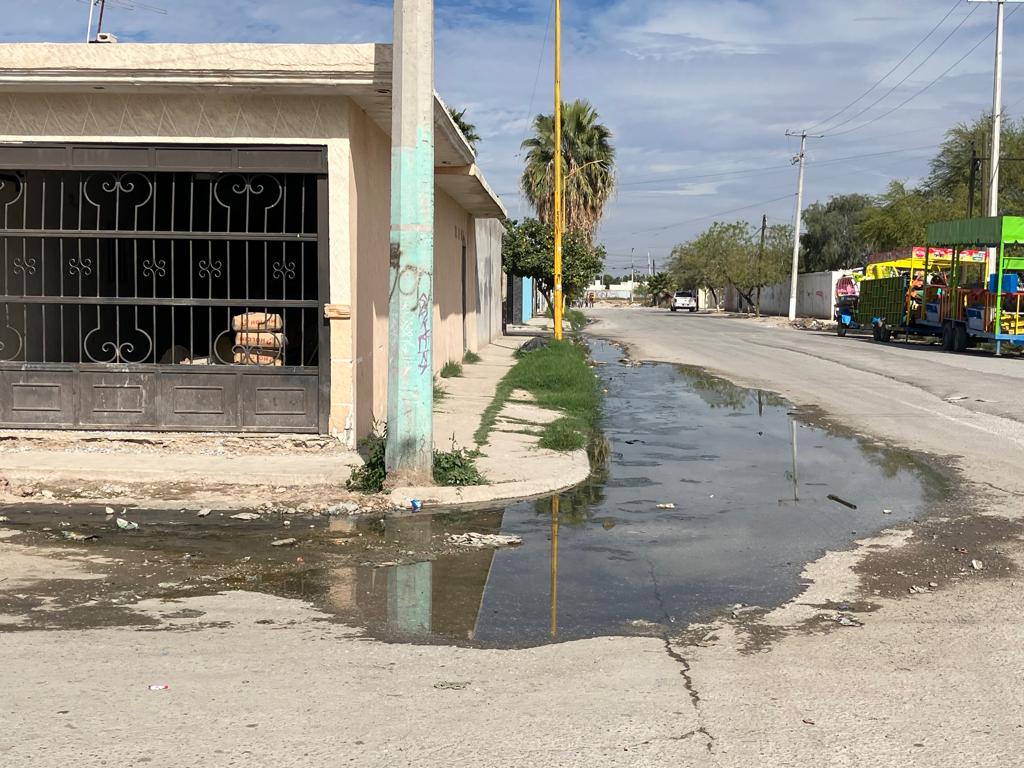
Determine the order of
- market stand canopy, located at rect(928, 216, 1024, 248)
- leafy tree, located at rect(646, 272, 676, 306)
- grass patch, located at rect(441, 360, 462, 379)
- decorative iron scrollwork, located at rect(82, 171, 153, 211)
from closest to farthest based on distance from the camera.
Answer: decorative iron scrollwork, located at rect(82, 171, 153, 211), grass patch, located at rect(441, 360, 462, 379), market stand canopy, located at rect(928, 216, 1024, 248), leafy tree, located at rect(646, 272, 676, 306)

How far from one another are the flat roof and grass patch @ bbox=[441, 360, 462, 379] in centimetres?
936

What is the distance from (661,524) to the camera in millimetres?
7812

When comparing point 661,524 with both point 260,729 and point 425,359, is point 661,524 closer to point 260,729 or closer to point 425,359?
point 425,359

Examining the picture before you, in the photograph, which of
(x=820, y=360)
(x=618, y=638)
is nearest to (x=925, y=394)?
(x=820, y=360)

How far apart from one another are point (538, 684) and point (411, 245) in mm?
4771

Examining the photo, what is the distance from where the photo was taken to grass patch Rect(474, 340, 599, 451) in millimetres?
11433

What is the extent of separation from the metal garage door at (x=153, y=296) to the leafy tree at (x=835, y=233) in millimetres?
70054

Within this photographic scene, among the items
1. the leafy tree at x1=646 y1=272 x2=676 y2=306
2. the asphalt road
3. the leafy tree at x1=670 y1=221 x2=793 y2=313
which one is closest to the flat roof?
the asphalt road

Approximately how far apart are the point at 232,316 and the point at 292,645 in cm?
635

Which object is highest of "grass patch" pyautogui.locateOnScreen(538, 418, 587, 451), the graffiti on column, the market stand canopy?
the market stand canopy

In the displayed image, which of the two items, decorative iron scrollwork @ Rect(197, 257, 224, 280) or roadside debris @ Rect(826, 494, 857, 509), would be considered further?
decorative iron scrollwork @ Rect(197, 257, 224, 280)

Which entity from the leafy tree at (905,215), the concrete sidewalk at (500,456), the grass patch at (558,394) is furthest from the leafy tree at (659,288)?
the concrete sidewalk at (500,456)

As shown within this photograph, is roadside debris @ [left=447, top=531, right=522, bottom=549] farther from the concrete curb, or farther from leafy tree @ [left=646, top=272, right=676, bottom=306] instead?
leafy tree @ [left=646, top=272, right=676, bottom=306]

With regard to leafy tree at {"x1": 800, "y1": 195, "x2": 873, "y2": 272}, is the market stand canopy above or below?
below
